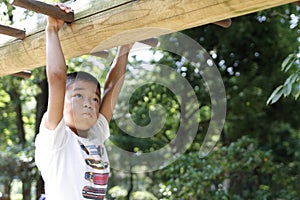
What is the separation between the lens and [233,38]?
633 cm

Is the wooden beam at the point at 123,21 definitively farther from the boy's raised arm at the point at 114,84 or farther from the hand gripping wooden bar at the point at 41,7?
the boy's raised arm at the point at 114,84

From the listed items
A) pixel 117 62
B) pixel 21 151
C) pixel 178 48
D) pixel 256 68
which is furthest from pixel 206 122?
pixel 117 62

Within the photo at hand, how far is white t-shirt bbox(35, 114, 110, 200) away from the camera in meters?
1.81

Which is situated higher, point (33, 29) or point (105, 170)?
point (33, 29)

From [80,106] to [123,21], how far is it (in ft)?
1.36

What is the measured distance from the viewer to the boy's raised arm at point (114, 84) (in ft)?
7.38

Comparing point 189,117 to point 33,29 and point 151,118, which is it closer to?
point 151,118

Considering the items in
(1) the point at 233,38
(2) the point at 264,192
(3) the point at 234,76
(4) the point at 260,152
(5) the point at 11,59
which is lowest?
(2) the point at 264,192

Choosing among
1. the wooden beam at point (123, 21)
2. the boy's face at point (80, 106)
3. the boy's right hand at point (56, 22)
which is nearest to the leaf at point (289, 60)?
the wooden beam at point (123, 21)

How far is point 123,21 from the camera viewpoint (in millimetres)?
1817

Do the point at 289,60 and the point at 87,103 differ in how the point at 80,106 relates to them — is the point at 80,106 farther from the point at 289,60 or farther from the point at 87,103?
the point at 289,60

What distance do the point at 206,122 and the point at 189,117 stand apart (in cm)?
62

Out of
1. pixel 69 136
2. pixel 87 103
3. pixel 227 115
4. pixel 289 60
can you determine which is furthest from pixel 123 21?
pixel 227 115

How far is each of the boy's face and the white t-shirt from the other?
0.27 feet
